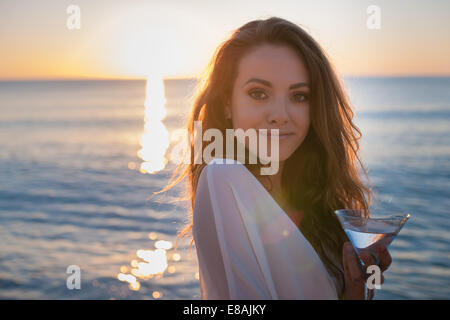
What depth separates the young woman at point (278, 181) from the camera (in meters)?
1.88

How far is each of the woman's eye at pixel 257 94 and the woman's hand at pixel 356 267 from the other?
958mm

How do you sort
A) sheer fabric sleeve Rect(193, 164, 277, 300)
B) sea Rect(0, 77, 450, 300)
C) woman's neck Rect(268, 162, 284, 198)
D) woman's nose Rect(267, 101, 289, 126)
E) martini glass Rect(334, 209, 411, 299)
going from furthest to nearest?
sea Rect(0, 77, 450, 300), woman's neck Rect(268, 162, 284, 198), woman's nose Rect(267, 101, 289, 126), martini glass Rect(334, 209, 411, 299), sheer fabric sleeve Rect(193, 164, 277, 300)

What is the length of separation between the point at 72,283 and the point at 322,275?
5762mm

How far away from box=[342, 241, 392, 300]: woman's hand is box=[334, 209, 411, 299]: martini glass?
3 centimetres

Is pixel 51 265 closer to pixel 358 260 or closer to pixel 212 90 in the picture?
pixel 212 90

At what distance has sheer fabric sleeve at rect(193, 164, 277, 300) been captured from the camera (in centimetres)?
182

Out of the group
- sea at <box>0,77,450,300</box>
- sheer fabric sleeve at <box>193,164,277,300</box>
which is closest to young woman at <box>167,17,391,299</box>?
sheer fabric sleeve at <box>193,164,277,300</box>

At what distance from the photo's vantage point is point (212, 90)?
2.87 m

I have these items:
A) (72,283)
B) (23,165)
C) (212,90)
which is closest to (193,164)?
(212,90)

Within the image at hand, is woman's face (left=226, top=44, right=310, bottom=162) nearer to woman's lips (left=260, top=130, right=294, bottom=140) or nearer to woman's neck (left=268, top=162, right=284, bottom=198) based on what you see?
woman's lips (left=260, top=130, right=294, bottom=140)

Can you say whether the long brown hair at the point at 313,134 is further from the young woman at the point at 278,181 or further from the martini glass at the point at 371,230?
the martini glass at the point at 371,230

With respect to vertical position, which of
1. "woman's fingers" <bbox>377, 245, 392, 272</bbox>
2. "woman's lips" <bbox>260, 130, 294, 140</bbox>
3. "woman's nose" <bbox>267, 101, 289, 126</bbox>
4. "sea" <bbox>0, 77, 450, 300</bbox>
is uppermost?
"woman's nose" <bbox>267, 101, 289, 126</bbox>

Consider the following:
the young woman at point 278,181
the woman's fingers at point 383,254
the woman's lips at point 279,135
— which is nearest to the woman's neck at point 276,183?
the young woman at point 278,181

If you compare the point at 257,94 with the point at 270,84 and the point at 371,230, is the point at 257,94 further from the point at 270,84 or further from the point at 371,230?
the point at 371,230
